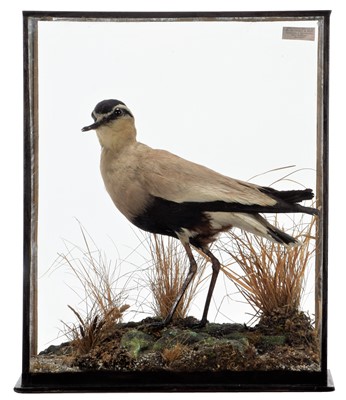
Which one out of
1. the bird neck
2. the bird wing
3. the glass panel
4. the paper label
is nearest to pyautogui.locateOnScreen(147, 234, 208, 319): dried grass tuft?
the glass panel

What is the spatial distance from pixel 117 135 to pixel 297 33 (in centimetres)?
72

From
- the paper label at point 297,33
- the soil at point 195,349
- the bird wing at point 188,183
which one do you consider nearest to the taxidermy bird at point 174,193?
the bird wing at point 188,183

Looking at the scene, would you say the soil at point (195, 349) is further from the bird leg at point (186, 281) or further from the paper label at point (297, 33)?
the paper label at point (297, 33)

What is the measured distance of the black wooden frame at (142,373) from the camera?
2.95 meters

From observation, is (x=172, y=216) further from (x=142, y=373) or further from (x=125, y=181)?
(x=142, y=373)

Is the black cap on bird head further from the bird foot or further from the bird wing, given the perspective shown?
the bird foot

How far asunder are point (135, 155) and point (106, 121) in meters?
0.16

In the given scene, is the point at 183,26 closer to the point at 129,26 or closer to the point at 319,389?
the point at 129,26

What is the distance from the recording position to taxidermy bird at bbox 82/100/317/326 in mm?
2977

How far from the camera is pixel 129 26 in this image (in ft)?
9.74

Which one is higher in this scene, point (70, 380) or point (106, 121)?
point (106, 121)

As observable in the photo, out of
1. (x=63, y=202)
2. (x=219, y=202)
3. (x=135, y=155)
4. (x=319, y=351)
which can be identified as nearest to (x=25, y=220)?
(x=63, y=202)

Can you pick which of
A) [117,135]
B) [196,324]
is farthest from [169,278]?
[117,135]

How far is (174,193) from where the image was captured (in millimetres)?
2986
